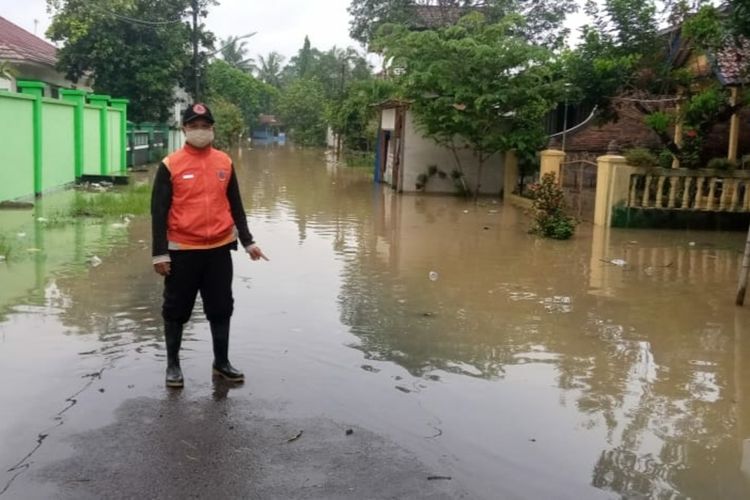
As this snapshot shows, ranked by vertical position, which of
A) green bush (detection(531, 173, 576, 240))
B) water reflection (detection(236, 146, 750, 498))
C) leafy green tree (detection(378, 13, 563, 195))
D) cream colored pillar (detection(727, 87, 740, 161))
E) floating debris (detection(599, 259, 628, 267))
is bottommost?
water reflection (detection(236, 146, 750, 498))

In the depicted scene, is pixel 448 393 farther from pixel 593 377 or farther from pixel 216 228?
pixel 216 228

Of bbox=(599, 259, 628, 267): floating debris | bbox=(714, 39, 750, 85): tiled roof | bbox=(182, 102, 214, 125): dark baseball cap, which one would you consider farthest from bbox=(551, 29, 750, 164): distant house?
bbox=(182, 102, 214, 125): dark baseball cap

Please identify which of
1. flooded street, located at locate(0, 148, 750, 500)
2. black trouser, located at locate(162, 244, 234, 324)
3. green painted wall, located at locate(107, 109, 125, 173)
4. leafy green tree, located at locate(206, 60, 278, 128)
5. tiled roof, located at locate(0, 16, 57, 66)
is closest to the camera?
flooded street, located at locate(0, 148, 750, 500)

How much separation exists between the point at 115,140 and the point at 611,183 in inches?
635

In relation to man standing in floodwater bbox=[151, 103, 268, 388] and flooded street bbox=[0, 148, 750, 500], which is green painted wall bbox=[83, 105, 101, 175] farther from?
Answer: man standing in floodwater bbox=[151, 103, 268, 388]

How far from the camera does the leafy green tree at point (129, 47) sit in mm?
29516

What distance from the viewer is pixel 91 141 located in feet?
69.1

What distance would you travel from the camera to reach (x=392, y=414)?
15.4 feet

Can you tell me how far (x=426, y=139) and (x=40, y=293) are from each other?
1534cm

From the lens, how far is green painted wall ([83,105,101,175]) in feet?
66.3

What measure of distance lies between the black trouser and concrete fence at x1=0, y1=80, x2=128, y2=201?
386 inches

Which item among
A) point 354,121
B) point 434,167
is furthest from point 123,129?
point 354,121

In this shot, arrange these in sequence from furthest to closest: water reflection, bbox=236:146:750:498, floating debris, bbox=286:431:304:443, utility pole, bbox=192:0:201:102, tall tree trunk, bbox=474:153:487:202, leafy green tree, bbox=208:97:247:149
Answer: leafy green tree, bbox=208:97:247:149 < utility pole, bbox=192:0:201:102 < tall tree trunk, bbox=474:153:487:202 < water reflection, bbox=236:146:750:498 < floating debris, bbox=286:431:304:443

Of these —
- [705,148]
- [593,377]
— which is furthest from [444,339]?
[705,148]
